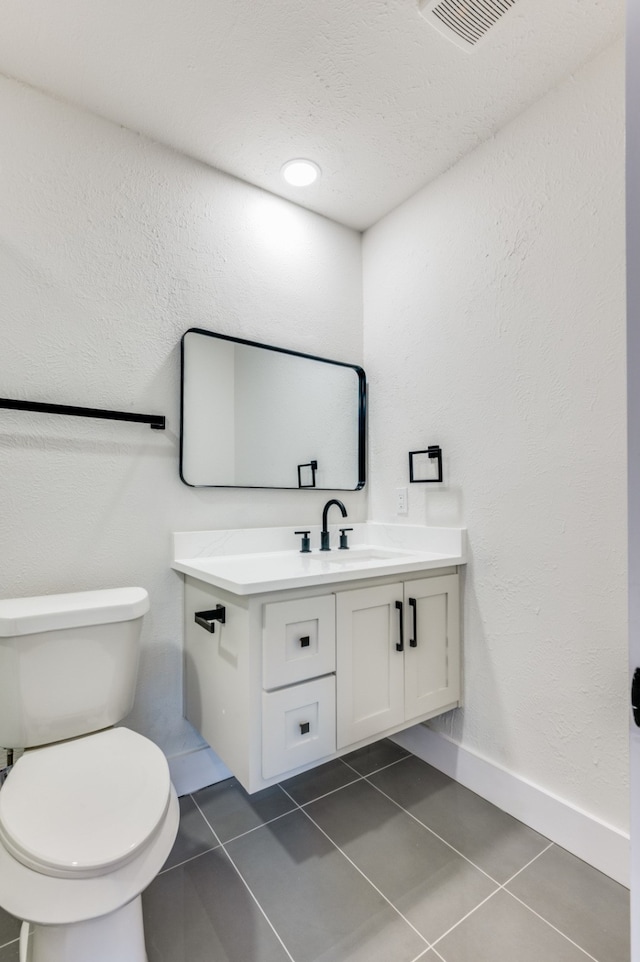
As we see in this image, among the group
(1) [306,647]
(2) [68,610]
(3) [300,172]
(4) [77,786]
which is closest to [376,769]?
(1) [306,647]

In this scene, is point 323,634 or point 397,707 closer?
point 323,634

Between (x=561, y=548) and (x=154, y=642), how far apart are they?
55.0 inches

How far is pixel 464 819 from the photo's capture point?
1.50 m

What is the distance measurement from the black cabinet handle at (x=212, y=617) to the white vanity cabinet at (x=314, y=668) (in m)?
0.02

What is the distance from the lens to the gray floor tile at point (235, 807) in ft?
4.84

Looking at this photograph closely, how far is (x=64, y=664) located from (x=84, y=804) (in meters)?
0.37

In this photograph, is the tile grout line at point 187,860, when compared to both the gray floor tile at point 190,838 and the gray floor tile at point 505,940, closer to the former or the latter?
the gray floor tile at point 190,838

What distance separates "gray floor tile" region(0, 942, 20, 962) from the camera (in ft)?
3.47

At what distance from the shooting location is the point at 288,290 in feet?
6.49

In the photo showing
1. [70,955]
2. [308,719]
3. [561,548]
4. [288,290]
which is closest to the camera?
[70,955]

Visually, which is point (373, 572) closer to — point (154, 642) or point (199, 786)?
point (154, 642)

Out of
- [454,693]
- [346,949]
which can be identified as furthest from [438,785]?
[346,949]

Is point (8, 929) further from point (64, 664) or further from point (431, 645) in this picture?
point (431, 645)

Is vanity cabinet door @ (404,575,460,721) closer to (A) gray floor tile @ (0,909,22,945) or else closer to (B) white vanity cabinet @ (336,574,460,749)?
(B) white vanity cabinet @ (336,574,460,749)
